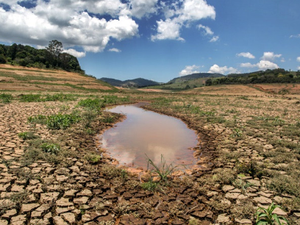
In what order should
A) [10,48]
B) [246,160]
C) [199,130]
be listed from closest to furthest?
[246,160]
[199,130]
[10,48]

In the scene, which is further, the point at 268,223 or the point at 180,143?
the point at 180,143

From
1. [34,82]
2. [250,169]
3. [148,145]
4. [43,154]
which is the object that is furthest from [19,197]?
[34,82]

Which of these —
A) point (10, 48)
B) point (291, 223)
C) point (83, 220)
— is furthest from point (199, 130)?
point (10, 48)

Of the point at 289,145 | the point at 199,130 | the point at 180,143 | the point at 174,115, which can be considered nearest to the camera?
the point at 289,145

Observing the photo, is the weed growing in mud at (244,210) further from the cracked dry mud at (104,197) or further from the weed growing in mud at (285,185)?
the weed growing in mud at (285,185)

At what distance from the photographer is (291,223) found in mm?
3160

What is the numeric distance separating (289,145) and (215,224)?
5459 mm

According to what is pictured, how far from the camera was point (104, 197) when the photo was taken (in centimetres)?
396

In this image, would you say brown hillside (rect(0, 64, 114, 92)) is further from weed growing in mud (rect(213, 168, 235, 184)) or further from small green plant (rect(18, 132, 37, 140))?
weed growing in mud (rect(213, 168, 235, 184))

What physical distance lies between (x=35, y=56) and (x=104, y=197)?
88.4 m

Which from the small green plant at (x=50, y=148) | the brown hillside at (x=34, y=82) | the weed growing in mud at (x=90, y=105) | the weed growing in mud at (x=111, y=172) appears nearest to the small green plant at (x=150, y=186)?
the weed growing in mud at (x=111, y=172)

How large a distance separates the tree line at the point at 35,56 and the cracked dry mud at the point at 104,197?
225 feet

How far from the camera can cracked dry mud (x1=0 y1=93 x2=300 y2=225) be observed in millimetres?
3324

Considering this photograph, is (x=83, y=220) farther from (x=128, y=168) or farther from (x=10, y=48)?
(x=10, y=48)
